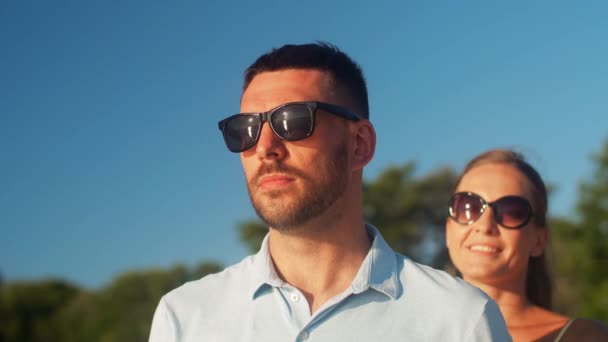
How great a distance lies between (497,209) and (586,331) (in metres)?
0.84

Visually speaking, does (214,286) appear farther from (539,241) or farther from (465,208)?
(539,241)

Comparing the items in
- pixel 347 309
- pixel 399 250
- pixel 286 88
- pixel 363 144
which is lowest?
pixel 399 250

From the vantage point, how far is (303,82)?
2.99 metres

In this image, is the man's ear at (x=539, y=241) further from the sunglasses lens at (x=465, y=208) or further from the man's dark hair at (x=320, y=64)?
the man's dark hair at (x=320, y=64)

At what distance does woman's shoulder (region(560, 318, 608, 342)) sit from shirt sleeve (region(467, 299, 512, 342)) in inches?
51.8

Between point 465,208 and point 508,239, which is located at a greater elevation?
point 465,208

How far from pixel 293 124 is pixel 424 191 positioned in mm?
32320

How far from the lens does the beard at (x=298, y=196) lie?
9.15 ft

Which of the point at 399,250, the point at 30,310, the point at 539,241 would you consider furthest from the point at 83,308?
the point at 539,241

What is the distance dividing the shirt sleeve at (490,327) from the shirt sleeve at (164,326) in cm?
114

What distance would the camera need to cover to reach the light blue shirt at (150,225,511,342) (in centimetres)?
265

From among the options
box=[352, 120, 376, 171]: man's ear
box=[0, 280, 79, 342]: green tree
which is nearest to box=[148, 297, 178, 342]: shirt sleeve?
box=[352, 120, 376, 171]: man's ear

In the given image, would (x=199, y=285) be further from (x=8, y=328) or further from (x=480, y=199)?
(x=8, y=328)

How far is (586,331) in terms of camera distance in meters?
3.83
